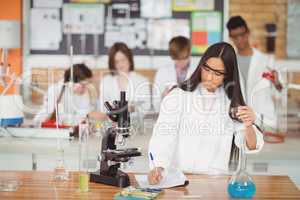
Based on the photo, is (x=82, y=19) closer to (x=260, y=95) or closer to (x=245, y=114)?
(x=260, y=95)

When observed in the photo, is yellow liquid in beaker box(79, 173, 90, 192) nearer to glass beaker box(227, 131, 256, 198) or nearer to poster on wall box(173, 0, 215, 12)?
glass beaker box(227, 131, 256, 198)

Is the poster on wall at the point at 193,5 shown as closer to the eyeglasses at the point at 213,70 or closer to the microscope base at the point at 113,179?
the eyeglasses at the point at 213,70

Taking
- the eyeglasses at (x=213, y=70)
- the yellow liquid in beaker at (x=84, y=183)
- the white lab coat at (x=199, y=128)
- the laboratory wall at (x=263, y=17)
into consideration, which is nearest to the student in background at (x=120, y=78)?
the laboratory wall at (x=263, y=17)

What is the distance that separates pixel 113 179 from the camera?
2533 millimetres

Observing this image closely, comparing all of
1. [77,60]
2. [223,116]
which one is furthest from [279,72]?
[77,60]

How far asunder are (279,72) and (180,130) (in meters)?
1.78

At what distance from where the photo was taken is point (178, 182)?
2543mm

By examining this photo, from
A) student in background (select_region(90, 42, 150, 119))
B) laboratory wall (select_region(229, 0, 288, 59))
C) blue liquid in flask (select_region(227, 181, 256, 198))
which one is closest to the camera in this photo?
blue liquid in flask (select_region(227, 181, 256, 198))

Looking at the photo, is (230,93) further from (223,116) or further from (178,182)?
(178,182)

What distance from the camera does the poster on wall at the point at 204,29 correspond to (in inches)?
225

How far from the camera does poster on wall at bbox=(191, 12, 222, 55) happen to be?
5.71m

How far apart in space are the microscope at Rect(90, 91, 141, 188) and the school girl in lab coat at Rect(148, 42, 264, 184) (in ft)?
0.95

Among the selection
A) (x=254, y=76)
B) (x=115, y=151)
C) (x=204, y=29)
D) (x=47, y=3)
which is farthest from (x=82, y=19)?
(x=115, y=151)

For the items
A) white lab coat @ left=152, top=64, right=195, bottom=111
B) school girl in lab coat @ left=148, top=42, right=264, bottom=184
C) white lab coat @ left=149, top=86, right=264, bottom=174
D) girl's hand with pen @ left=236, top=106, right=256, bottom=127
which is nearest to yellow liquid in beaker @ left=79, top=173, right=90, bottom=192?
school girl in lab coat @ left=148, top=42, right=264, bottom=184
